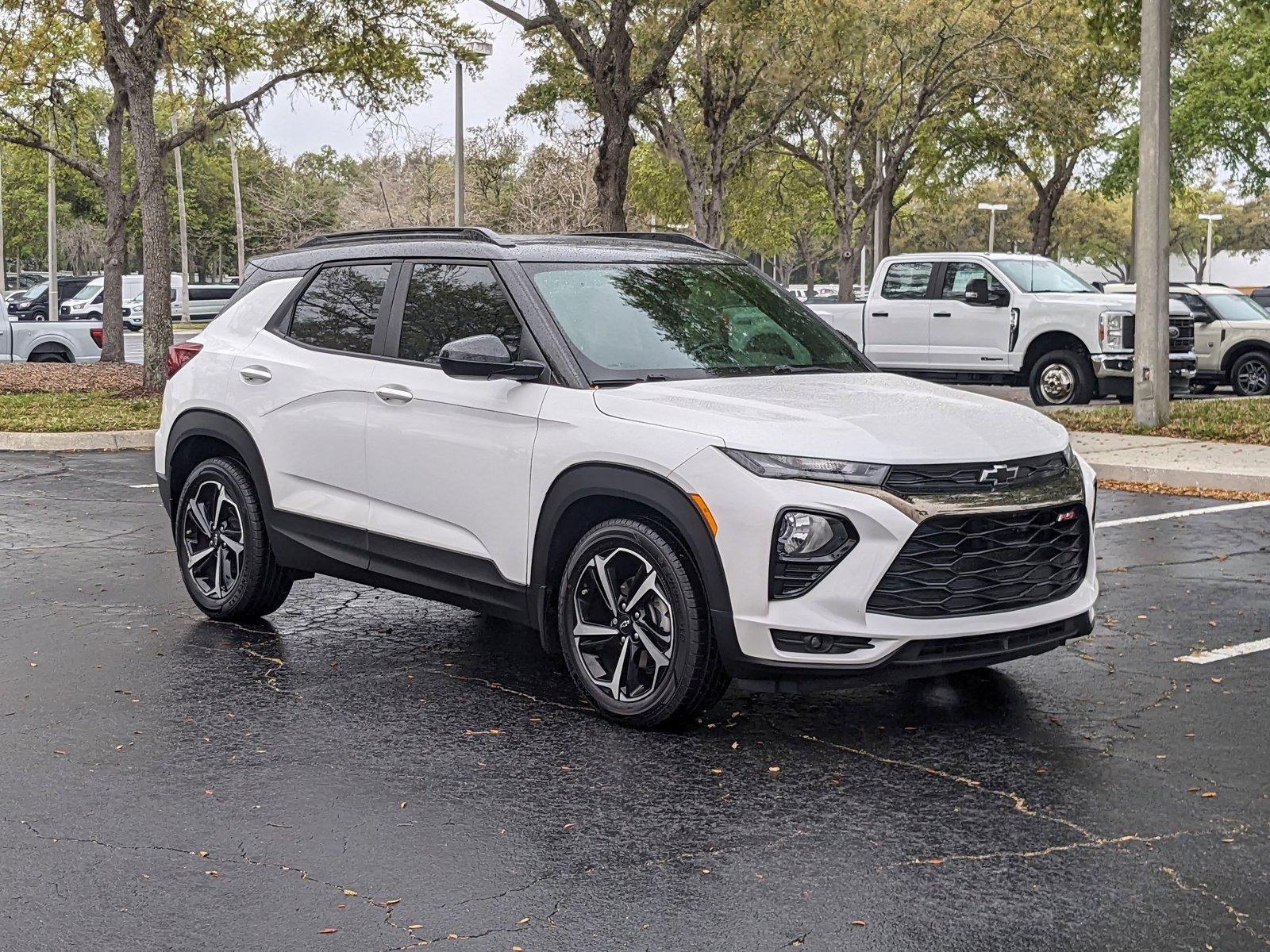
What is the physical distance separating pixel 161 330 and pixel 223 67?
24.0ft

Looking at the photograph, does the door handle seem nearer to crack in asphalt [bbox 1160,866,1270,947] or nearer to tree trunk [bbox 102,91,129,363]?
crack in asphalt [bbox 1160,866,1270,947]

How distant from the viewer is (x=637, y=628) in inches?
220

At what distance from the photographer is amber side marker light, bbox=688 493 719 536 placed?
17.3ft

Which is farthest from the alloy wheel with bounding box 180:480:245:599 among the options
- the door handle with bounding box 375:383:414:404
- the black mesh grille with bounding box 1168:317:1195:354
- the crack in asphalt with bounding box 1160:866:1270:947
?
the black mesh grille with bounding box 1168:317:1195:354

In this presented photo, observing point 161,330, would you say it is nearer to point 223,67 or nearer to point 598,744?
point 223,67

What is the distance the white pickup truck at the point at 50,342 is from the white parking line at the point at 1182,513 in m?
22.2

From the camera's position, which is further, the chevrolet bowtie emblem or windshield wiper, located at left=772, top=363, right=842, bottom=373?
windshield wiper, located at left=772, top=363, right=842, bottom=373

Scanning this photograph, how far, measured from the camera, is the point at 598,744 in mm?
5523

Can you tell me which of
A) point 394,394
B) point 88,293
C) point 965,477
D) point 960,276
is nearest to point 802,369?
point 965,477

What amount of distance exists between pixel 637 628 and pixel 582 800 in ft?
2.73

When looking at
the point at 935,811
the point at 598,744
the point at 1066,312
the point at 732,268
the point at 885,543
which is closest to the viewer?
the point at 935,811

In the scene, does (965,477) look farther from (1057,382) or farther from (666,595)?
(1057,382)

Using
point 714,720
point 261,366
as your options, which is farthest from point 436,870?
point 261,366

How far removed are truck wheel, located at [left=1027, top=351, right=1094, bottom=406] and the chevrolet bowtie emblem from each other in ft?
49.6
